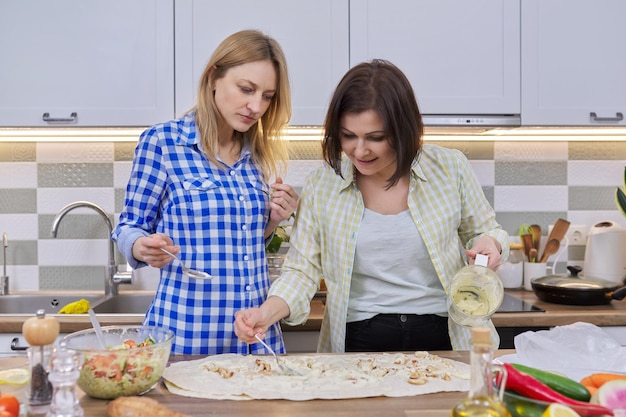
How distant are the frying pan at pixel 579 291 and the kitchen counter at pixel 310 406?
127 centimetres

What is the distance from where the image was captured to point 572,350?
143 centimetres

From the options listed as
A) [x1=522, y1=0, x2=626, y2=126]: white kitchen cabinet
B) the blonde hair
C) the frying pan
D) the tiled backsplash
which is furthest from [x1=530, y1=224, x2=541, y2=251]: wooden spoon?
the blonde hair

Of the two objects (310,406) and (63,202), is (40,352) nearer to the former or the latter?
(310,406)

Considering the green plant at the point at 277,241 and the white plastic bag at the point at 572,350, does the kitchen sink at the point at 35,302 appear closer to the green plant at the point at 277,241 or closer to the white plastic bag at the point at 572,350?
the green plant at the point at 277,241

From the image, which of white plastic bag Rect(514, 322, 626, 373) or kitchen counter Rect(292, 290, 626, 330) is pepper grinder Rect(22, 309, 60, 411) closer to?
white plastic bag Rect(514, 322, 626, 373)

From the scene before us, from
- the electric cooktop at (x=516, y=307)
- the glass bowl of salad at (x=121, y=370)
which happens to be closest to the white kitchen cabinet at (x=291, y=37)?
the electric cooktop at (x=516, y=307)

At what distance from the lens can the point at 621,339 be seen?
225 centimetres

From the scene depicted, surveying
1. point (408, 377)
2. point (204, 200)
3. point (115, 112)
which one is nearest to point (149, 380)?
point (408, 377)

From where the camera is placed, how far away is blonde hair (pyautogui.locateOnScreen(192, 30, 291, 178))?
5.71ft

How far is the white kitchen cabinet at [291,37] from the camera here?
7.94ft

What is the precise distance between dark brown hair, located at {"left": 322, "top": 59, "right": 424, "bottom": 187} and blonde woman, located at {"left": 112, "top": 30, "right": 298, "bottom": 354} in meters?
0.22

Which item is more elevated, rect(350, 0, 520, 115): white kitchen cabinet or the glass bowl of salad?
rect(350, 0, 520, 115): white kitchen cabinet

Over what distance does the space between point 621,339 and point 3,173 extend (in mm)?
2484

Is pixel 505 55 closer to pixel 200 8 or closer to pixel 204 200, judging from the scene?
pixel 200 8
